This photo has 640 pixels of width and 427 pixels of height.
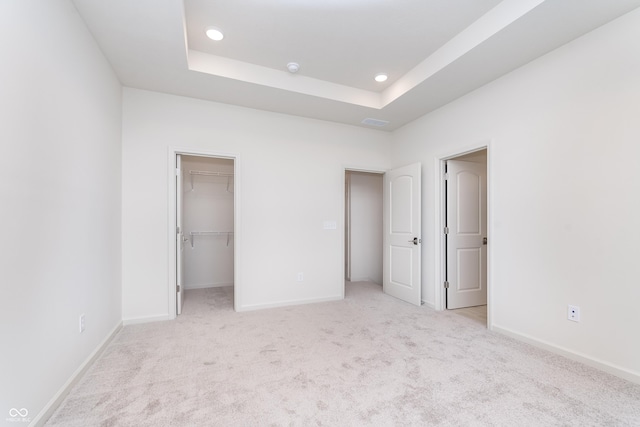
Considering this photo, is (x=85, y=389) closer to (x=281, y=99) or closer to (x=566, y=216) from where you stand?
(x=281, y=99)

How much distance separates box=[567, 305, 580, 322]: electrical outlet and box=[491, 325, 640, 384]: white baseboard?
273mm

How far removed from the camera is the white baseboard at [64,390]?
1.56 metres

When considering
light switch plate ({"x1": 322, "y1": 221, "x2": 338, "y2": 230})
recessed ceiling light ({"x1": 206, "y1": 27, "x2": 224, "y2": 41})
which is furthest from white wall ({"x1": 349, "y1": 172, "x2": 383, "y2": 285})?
recessed ceiling light ({"x1": 206, "y1": 27, "x2": 224, "y2": 41})

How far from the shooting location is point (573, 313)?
234 centimetres

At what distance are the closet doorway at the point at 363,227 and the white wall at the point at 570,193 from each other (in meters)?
2.59

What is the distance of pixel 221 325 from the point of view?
3109 millimetres

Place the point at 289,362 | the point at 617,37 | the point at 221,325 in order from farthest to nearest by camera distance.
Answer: the point at 221,325 → the point at 289,362 → the point at 617,37

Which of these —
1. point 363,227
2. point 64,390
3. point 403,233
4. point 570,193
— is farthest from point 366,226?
point 64,390

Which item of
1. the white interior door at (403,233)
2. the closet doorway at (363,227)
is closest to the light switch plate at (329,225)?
the white interior door at (403,233)

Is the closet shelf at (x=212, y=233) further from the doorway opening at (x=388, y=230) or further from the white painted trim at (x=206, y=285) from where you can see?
the doorway opening at (x=388, y=230)

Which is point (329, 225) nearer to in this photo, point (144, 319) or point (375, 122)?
point (375, 122)

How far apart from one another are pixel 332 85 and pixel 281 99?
0.66m

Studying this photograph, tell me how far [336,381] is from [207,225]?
3906 mm

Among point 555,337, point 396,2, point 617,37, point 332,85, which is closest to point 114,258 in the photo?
point 332,85
